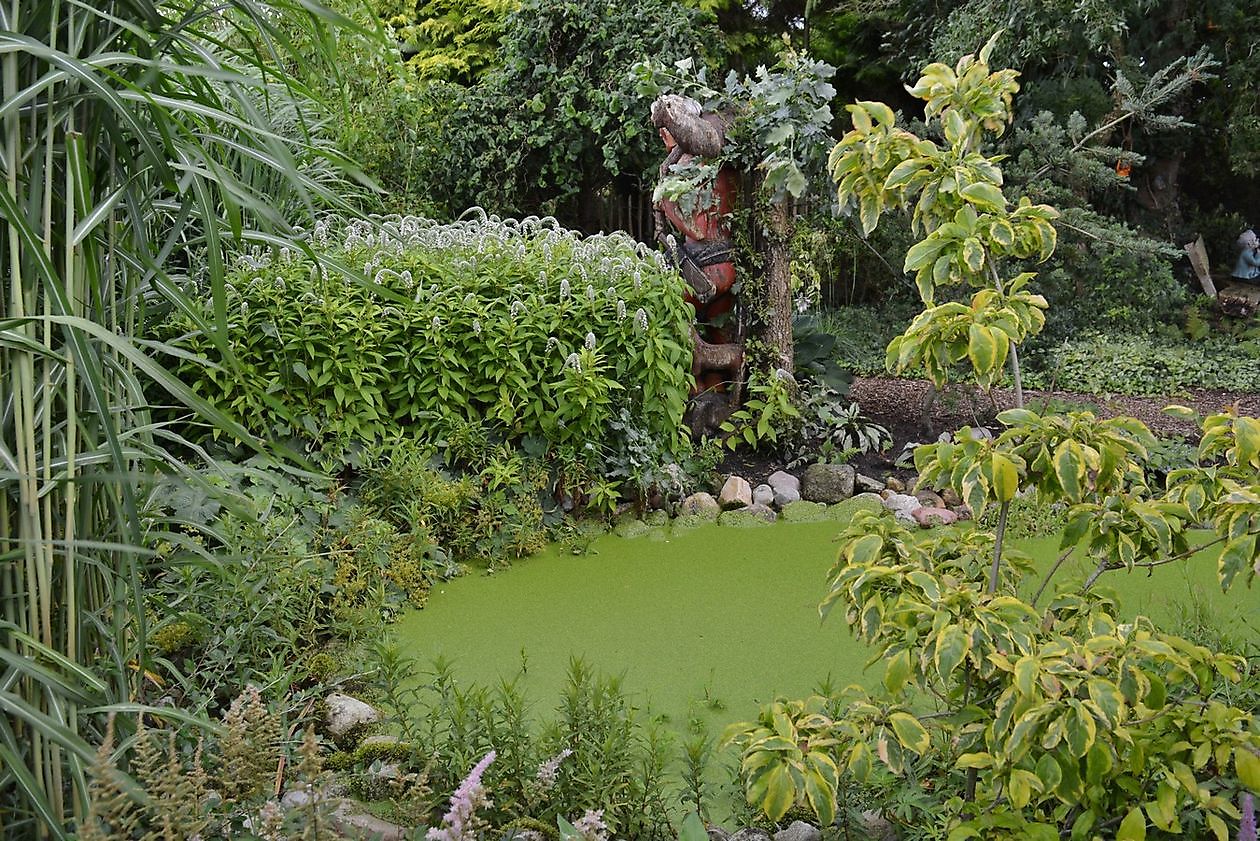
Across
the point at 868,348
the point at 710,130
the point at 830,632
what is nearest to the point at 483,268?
the point at 710,130

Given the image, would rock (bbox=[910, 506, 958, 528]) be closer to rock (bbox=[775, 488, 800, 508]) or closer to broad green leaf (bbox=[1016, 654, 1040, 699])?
rock (bbox=[775, 488, 800, 508])

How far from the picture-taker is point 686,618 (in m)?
3.56

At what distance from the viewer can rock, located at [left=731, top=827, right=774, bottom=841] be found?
7.05 ft

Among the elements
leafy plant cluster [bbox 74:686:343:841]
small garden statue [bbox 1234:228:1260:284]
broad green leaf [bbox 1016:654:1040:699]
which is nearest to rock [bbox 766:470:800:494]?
leafy plant cluster [bbox 74:686:343:841]

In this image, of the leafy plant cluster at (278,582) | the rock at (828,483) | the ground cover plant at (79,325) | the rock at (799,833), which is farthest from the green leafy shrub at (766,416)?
the ground cover plant at (79,325)

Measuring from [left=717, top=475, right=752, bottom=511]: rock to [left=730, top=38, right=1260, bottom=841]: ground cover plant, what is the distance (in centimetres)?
271

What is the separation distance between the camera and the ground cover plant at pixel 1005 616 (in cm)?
158

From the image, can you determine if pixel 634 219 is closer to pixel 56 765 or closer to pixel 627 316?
pixel 627 316

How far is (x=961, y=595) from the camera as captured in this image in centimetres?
166

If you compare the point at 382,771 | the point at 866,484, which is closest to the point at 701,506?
the point at 866,484

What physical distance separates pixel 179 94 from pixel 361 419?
245cm

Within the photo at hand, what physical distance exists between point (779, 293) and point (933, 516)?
4.86ft

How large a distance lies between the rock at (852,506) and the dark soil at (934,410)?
37cm

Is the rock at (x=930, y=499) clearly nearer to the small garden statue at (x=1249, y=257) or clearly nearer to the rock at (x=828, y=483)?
the rock at (x=828, y=483)
